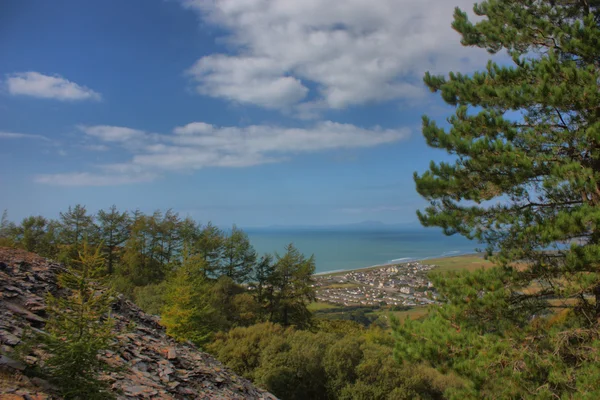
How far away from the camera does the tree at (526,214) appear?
5434mm

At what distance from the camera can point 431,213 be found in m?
6.88

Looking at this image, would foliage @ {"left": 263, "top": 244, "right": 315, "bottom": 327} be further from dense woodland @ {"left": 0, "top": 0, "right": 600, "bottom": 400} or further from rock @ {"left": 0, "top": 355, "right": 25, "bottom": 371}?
rock @ {"left": 0, "top": 355, "right": 25, "bottom": 371}

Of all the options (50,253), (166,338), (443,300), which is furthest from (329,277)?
(443,300)

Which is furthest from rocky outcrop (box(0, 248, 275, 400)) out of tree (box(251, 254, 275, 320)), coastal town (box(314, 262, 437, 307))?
coastal town (box(314, 262, 437, 307))

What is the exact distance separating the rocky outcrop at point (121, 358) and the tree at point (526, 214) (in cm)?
507

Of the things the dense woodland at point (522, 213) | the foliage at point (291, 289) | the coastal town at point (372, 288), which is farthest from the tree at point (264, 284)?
the dense woodland at point (522, 213)

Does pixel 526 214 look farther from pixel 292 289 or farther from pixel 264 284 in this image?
pixel 264 284

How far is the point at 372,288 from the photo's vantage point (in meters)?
51.0

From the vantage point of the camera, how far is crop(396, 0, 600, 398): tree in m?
5.43

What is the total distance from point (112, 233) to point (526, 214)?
31.2 m

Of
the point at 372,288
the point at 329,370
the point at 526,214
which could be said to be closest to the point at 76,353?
the point at 526,214

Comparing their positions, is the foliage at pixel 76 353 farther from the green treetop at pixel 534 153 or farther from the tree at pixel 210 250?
the tree at pixel 210 250

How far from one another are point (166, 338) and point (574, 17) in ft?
46.1

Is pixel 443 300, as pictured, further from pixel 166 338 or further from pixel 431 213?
pixel 166 338
